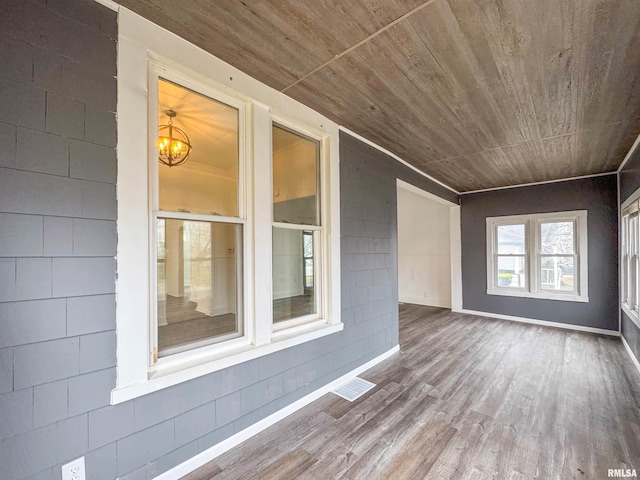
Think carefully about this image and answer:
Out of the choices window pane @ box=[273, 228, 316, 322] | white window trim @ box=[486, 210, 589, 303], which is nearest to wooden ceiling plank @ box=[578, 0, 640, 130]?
window pane @ box=[273, 228, 316, 322]

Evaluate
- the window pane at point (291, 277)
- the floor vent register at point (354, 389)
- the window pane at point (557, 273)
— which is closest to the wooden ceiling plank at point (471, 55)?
A: the window pane at point (291, 277)

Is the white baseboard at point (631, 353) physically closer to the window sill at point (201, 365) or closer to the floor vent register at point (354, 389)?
the floor vent register at point (354, 389)

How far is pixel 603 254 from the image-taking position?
4.79 meters

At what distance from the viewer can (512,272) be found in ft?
18.9

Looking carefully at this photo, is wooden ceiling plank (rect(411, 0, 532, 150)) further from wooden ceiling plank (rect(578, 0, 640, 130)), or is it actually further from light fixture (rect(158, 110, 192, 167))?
light fixture (rect(158, 110, 192, 167))

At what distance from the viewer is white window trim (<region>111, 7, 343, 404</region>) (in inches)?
60.8

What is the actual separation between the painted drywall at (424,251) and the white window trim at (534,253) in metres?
1.05

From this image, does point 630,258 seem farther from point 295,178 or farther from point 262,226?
point 262,226

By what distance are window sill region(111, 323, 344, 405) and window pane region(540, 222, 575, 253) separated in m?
5.28

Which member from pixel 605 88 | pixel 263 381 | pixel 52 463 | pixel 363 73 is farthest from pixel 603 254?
pixel 52 463

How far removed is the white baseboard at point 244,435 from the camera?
1.75 metres

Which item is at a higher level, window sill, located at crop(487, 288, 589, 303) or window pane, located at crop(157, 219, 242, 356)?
window pane, located at crop(157, 219, 242, 356)

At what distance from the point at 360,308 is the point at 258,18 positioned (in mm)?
2779

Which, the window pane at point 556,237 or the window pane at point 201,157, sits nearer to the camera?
the window pane at point 201,157
